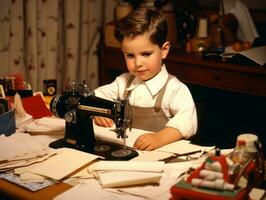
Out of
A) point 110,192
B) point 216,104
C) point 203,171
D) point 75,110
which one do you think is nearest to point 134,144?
point 75,110

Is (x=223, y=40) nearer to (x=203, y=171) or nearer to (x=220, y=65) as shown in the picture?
(x=220, y=65)

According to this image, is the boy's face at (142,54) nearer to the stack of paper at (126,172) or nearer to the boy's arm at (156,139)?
the boy's arm at (156,139)

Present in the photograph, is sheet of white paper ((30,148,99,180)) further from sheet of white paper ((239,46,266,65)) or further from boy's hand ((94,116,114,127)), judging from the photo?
Result: sheet of white paper ((239,46,266,65))

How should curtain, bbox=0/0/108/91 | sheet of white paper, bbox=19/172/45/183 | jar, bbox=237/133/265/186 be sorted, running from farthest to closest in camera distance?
curtain, bbox=0/0/108/91
sheet of white paper, bbox=19/172/45/183
jar, bbox=237/133/265/186

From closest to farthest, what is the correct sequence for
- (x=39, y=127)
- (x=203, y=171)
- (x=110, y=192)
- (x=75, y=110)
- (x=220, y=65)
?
(x=203, y=171) → (x=110, y=192) → (x=75, y=110) → (x=39, y=127) → (x=220, y=65)

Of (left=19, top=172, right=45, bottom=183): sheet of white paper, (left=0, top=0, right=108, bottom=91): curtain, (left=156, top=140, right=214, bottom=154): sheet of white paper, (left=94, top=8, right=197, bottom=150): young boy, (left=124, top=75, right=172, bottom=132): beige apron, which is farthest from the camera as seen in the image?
(left=0, top=0, right=108, bottom=91): curtain

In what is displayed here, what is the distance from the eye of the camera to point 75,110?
1.75 meters

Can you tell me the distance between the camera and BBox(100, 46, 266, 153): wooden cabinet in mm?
3186

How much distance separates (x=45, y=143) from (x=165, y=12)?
2.10m

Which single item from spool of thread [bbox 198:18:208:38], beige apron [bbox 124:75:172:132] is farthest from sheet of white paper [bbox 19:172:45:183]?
spool of thread [bbox 198:18:208:38]

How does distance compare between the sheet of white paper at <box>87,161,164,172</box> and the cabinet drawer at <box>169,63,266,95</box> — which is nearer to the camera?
the sheet of white paper at <box>87,161,164,172</box>

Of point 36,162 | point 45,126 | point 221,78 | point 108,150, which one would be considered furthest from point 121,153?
point 221,78

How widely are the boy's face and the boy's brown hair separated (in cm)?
2

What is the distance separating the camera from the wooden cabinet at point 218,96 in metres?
3.19
